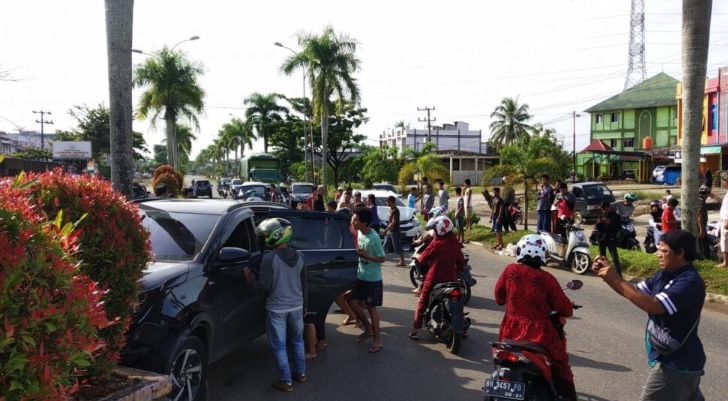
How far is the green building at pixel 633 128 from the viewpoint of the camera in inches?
1991

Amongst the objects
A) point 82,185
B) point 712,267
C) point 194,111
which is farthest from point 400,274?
point 194,111

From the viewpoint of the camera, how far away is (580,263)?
504 inches

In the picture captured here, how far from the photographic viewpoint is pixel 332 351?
278 inches

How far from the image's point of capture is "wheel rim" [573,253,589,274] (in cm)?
1268

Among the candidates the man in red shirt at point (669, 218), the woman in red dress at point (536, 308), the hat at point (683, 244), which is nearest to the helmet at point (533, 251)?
the woman in red dress at point (536, 308)

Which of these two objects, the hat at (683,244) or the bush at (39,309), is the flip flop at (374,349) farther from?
the bush at (39,309)

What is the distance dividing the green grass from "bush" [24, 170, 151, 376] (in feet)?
33.7

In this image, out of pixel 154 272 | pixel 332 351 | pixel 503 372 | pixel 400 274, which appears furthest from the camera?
pixel 400 274

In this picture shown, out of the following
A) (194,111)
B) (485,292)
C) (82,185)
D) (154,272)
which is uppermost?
(194,111)

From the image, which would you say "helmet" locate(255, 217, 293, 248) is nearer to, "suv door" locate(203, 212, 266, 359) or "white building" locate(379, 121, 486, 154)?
"suv door" locate(203, 212, 266, 359)

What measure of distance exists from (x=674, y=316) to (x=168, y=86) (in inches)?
1338

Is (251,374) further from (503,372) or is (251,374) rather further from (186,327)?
(503,372)

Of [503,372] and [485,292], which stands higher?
[503,372]

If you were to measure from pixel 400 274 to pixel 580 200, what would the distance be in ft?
48.4
